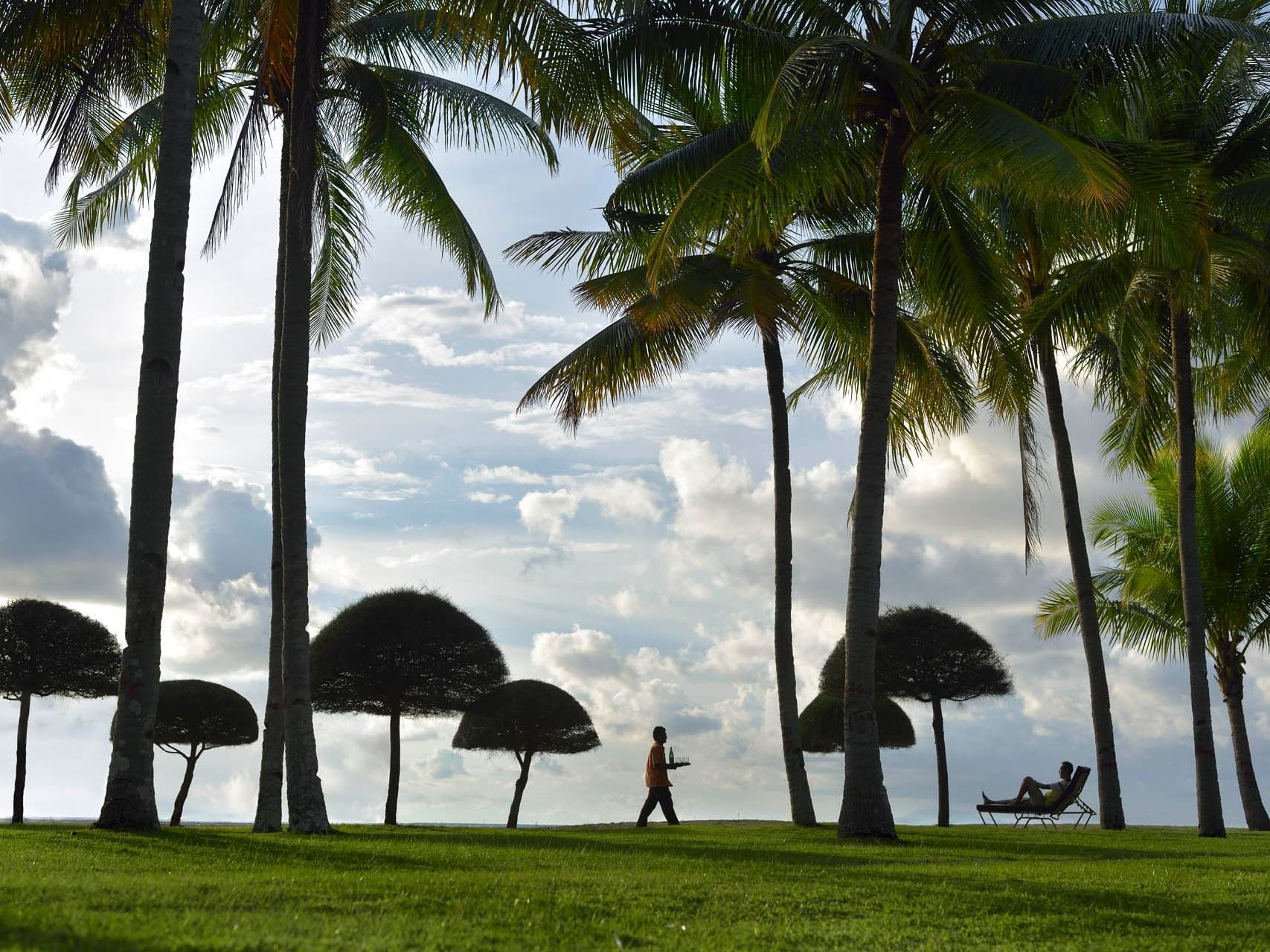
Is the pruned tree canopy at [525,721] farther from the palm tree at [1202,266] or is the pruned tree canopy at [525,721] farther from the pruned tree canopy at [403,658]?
the palm tree at [1202,266]

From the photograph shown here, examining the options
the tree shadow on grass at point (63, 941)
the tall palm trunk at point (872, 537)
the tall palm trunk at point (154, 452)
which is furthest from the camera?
the tall palm trunk at point (872, 537)

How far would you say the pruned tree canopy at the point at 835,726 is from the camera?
26.0m

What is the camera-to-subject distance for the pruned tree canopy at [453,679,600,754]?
2683cm

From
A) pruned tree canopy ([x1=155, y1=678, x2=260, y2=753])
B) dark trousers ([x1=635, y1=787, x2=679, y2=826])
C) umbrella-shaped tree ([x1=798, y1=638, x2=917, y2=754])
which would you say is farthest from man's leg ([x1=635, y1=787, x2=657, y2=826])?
pruned tree canopy ([x1=155, y1=678, x2=260, y2=753])

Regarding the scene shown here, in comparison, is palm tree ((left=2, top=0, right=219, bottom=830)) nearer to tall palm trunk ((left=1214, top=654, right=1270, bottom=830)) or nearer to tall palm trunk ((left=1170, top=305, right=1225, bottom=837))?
tall palm trunk ((left=1170, top=305, right=1225, bottom=837))

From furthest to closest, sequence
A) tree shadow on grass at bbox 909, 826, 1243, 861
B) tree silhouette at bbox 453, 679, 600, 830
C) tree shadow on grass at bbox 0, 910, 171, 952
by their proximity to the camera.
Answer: tree silhouette at bbox 453, 679, 600, 830, tree shadow on grass at bbox 909, 826, 1243, 861, tree shadow on grass at bbox 0, 910, 171, 952

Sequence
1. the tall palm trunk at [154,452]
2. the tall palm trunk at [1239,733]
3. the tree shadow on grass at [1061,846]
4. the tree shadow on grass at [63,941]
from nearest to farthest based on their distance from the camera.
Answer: the tree shadow on grass at [63,941] → the tall palm trunk at [154,452] → the tree shadow on grass at [1061,846] → the tall palm trunk at [1239,733]

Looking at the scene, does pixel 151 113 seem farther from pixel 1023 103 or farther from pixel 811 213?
pixel 1023 103

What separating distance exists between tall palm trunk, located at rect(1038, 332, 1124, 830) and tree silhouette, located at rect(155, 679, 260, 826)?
681 inches

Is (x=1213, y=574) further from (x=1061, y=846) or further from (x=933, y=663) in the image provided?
(x=1061, y=846)

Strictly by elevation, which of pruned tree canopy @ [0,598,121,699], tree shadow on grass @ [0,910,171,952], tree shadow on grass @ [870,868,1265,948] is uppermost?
pruned tree canopy @ [0,598,121,699]

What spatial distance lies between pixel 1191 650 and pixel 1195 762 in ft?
5.66

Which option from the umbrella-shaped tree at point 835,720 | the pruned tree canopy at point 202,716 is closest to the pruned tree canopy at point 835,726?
the umbrella-shaped tree at point 835,720

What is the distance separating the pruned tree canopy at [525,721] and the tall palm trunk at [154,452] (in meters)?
15.8
